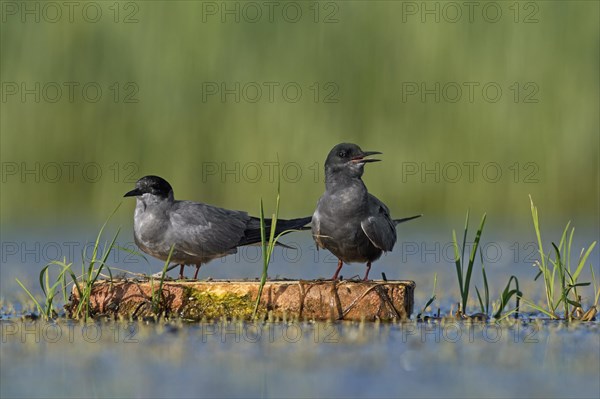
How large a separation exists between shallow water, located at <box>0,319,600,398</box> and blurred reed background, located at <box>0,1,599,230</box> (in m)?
5.46

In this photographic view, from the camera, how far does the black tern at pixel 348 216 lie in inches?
→ 287

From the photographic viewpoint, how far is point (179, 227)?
7.99 m

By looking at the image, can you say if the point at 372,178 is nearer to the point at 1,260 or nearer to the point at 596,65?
the point at 596,65

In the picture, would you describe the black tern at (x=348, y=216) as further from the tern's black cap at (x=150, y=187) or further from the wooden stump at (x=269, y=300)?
the tern's black cap at (x=150, y=187)

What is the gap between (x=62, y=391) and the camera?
514 centimetres

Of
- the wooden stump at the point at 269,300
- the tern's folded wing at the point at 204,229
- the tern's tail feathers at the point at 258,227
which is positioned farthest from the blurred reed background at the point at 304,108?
the wooden stump at the point at 269,300

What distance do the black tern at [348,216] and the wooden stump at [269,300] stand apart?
0.75ft

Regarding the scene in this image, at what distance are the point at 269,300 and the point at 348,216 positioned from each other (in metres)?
0.74

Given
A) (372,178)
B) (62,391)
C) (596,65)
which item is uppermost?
(596,65)

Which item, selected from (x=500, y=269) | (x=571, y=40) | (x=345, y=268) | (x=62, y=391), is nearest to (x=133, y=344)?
(x=62, y=391)

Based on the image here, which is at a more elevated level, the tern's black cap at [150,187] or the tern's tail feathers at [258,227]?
the tern's black cap at [150,187]

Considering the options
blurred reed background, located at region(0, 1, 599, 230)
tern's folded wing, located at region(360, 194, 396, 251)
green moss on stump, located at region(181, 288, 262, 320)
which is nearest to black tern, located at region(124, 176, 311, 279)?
green moss on stump, located at region(181, 288, 262, 320)

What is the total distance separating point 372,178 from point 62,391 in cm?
772

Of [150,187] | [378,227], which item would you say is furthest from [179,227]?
[378,227]
